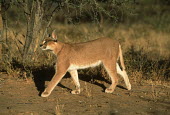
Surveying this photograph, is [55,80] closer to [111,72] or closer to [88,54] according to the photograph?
[88,54]

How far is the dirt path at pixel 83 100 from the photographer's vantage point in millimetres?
5566

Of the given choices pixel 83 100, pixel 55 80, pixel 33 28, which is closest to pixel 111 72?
pixel 83 100

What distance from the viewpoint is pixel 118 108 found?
228 inches

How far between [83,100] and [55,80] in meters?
0.73

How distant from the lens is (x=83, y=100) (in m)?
6.42

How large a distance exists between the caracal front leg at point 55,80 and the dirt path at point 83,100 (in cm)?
12

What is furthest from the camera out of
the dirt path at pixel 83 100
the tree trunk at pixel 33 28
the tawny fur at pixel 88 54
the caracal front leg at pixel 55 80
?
the tree trunk at pixel 33 28

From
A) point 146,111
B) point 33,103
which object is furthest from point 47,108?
point 146,111

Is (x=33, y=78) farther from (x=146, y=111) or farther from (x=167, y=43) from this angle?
(x=167, y=43)

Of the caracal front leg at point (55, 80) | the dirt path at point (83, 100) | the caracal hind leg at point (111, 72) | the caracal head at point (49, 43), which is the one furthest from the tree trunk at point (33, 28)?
the caracal hind leg at point (111, 72)

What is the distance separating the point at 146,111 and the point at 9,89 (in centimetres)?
334

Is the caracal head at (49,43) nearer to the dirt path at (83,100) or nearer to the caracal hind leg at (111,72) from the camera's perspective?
the dirt path at (83,100)

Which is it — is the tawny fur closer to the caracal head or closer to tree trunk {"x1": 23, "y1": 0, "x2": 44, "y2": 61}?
the caracal head

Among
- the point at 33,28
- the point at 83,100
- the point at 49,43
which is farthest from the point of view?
the point at 33,28
